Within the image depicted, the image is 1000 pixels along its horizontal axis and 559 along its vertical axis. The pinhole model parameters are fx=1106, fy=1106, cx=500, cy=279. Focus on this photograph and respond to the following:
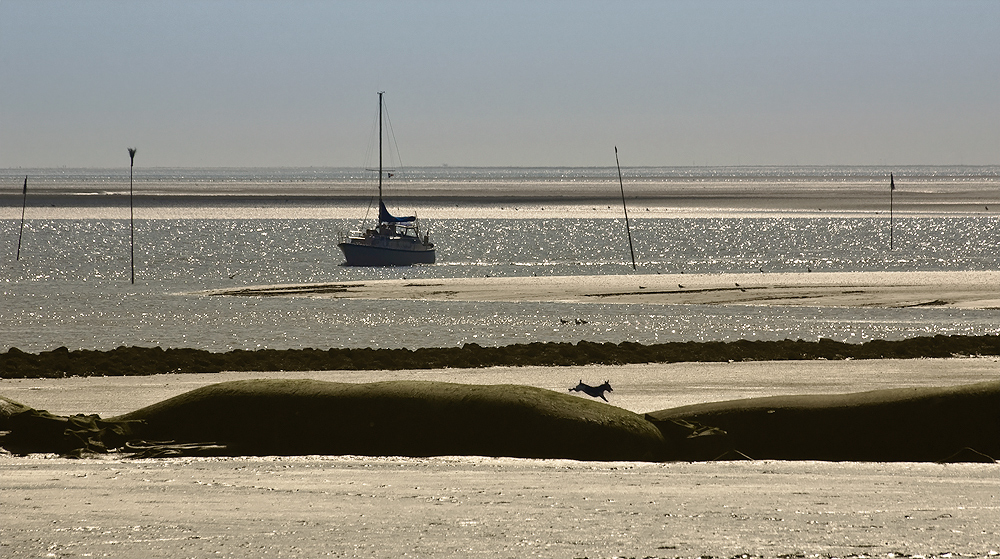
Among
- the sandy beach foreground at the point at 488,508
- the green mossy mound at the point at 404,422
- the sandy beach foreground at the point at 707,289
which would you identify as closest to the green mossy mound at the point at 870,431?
the sandy beach foreground at the point at 488,508

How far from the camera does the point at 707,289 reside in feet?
122

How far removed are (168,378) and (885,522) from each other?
41.6 ft

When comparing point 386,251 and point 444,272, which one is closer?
point 444,272

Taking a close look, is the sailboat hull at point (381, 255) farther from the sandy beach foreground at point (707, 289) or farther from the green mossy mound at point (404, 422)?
the green mossy mound at point (404, 422)

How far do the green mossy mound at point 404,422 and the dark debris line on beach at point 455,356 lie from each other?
7689 mm

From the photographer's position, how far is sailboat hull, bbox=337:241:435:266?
180 feet

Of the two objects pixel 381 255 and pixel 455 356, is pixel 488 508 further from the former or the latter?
pixel 381 255

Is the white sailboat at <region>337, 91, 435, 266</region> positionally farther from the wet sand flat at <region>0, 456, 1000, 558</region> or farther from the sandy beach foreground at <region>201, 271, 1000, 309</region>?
the wet sand flat at <region>0, 456, 1000, 558</region>

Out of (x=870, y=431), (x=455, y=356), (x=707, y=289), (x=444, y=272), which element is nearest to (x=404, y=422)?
(x=870, y=431)

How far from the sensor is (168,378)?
17938 millimetres

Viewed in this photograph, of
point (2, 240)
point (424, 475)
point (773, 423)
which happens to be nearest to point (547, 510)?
point (424, 475)

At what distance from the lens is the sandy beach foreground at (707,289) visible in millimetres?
33688

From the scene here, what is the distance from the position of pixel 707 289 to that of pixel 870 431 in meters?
25.9

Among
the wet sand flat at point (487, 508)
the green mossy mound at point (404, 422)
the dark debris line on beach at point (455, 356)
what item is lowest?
the dark debris line on beach at point (455, 356)
